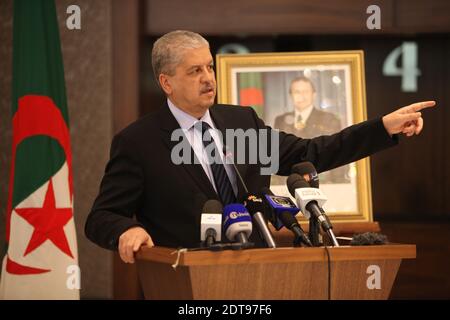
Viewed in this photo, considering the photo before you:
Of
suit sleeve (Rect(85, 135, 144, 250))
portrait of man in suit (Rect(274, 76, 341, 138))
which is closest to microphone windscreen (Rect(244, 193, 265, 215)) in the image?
suit sleeve (Rect(85, 135, 144, 250))

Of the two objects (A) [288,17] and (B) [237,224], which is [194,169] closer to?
(B) [237,224]

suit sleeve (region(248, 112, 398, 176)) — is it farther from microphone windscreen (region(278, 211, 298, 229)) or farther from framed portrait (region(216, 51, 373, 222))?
framed portrait (region(216, 51, 373, 222))

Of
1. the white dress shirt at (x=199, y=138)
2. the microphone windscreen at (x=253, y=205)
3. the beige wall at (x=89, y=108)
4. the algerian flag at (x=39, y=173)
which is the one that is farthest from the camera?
the beige wall at (x=89, y=108)

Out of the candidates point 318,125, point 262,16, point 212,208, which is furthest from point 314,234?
point 262,16

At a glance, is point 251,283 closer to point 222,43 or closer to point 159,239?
point 159,239

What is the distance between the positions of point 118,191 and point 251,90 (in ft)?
6.25

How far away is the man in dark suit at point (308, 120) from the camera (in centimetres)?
420

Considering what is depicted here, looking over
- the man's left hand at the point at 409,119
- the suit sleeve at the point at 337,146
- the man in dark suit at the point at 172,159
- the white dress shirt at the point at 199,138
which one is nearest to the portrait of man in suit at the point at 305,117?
the suit sleeve at the point at 337,146

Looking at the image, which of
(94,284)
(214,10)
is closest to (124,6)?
(214,10)

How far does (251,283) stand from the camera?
199cm

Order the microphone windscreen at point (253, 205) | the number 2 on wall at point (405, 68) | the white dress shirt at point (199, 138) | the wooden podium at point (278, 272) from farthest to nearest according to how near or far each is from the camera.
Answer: the number 2 on wall at point (405, 68), the white dress shirt at point (199, 138), the microphone windscreen at point (253, 205), the wooden podium at point (278, 272)

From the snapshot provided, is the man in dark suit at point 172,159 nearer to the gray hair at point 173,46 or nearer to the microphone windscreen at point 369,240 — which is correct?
the gray hair at point 173,46

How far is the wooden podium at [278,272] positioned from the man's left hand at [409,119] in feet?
1.56
